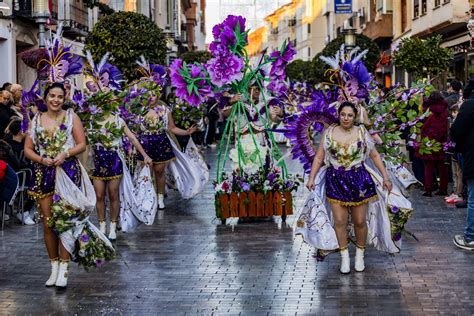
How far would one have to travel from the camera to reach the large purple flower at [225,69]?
1203 centimetres

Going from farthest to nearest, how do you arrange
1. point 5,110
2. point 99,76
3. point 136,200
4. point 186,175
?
point 186,175, point 5,110, point 136,200, point 99,76

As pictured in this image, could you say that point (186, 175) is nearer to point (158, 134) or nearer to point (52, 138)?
point (158, 134)

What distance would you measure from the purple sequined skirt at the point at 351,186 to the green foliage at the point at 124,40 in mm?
14237

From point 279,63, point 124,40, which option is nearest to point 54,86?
point 279,63

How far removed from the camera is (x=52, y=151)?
864cm

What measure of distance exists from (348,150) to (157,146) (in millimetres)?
5979

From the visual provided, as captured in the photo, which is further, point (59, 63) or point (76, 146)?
point (59, 63)

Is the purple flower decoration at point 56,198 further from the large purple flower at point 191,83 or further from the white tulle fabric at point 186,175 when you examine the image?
the white tulle fabric at point 186,175

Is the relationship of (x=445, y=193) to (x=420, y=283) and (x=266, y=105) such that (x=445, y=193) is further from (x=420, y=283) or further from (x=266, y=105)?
(x=420, y=283)

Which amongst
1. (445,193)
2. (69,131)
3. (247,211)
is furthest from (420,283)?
(445,193)

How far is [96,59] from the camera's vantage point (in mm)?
23203

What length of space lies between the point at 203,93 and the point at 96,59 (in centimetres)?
1135

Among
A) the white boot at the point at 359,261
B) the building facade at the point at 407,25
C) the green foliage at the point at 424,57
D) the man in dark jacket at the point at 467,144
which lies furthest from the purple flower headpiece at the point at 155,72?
the green foliage at the point at 424,57

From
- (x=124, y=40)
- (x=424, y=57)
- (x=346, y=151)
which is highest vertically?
(x=124, y=40)
